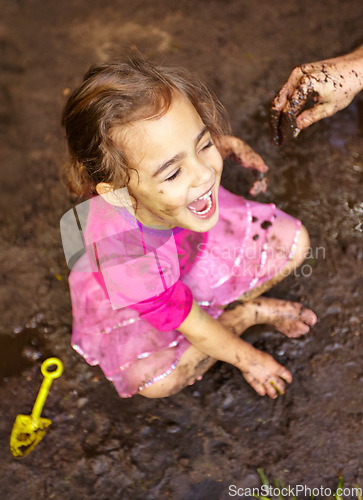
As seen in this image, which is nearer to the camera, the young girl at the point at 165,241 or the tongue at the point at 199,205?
the young girl at the point at 165,241

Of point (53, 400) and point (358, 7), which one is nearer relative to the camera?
point (53, 400)

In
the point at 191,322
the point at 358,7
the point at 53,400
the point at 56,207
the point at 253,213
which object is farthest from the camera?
the point at 358,7

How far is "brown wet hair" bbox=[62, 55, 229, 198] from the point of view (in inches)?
37.3

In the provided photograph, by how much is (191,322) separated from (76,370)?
1.74 ft

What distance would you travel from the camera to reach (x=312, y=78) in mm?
1203

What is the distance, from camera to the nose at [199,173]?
995 mm

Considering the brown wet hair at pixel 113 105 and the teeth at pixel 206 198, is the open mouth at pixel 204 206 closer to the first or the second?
the teeth at pixel 206 198

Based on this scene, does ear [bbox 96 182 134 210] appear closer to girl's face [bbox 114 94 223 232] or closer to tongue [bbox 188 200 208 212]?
girl's face [bbox 114 94 223 232]

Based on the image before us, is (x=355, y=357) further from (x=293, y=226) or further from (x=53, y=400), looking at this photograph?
(x=53, y=400)

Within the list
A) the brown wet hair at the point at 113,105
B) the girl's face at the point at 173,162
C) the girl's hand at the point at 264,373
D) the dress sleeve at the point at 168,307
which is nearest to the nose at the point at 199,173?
the girl's face at the point at 173,162

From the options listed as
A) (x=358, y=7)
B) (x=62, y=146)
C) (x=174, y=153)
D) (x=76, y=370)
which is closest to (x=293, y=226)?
(x=174, y=153)

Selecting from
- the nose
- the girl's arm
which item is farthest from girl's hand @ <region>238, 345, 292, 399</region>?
the nose

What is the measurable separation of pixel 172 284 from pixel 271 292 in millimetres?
518

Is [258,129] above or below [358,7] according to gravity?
below
